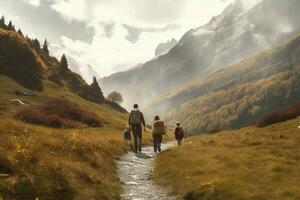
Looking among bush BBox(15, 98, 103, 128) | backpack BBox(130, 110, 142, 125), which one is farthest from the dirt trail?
bush BBox(15, 98, 103, 128)

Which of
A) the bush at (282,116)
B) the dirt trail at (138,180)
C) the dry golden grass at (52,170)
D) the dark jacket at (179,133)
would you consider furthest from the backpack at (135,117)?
the bush at (282,116)

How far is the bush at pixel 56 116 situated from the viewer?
45.7m

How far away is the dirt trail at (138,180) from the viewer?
16487 mm

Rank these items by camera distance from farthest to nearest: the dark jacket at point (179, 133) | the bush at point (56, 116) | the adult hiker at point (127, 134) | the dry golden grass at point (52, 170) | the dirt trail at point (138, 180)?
the bush at point (56, 116), the dark jacket at point (179, 133), the adult hiker at point (127, 134), the dirt trail at point (138, 180), the dry golden grass at point (52, 170)

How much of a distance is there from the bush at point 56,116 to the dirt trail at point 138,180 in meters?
15.0

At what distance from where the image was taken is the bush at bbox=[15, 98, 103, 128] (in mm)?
45719

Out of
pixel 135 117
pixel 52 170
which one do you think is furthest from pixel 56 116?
pixel 52 170

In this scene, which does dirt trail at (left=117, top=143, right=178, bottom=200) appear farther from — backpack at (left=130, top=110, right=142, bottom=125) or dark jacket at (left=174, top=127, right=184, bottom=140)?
dark jacket at (left=174, top=127, right=184, bottom=140)

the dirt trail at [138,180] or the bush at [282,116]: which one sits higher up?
the bush at [282,116]

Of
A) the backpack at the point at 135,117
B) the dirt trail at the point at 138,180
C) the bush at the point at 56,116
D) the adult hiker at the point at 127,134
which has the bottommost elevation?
the dirt trail at the point at 138,180

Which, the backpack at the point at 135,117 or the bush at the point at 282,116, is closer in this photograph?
the backpack at the point at 135,117

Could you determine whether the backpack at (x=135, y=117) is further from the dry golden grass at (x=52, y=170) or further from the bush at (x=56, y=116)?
the bush at (x=56, y=116)

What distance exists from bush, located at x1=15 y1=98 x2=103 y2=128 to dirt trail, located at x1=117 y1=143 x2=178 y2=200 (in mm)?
A: 14995

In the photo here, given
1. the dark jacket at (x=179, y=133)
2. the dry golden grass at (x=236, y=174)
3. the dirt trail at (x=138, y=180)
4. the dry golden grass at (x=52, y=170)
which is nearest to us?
the dry golden grass at (x=52, y=170)
